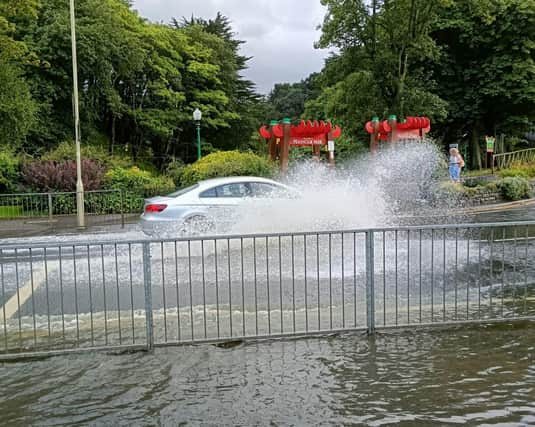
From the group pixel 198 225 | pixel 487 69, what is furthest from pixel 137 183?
pixel 487 69

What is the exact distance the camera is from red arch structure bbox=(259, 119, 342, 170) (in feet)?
77.6

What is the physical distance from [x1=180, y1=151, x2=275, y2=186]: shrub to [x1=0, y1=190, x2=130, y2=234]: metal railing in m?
3.23

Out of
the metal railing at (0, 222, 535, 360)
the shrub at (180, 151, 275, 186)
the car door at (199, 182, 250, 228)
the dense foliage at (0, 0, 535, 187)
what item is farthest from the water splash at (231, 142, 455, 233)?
the dense foliage at (0, 0, 535, 187)

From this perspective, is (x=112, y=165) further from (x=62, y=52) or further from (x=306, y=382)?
(x=306, y=382)

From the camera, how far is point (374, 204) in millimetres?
15953

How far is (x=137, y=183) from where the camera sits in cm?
2580

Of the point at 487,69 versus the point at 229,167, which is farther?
the point at 487,69

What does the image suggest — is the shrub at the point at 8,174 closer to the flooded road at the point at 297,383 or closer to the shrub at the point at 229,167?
the shrub at the point at 229,167

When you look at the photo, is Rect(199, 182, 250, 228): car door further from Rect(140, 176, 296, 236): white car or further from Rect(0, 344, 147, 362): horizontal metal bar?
Rect(0, 344, 147, 362): horizontal metal bar

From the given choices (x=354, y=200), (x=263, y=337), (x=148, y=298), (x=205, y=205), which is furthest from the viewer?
(x=354, y=200)

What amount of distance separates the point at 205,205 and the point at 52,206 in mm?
11072

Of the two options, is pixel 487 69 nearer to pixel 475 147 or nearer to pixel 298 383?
pixel 475 147

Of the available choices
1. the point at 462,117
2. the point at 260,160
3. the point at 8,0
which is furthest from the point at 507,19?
the point at 8,0

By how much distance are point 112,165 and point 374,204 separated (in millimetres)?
16804
